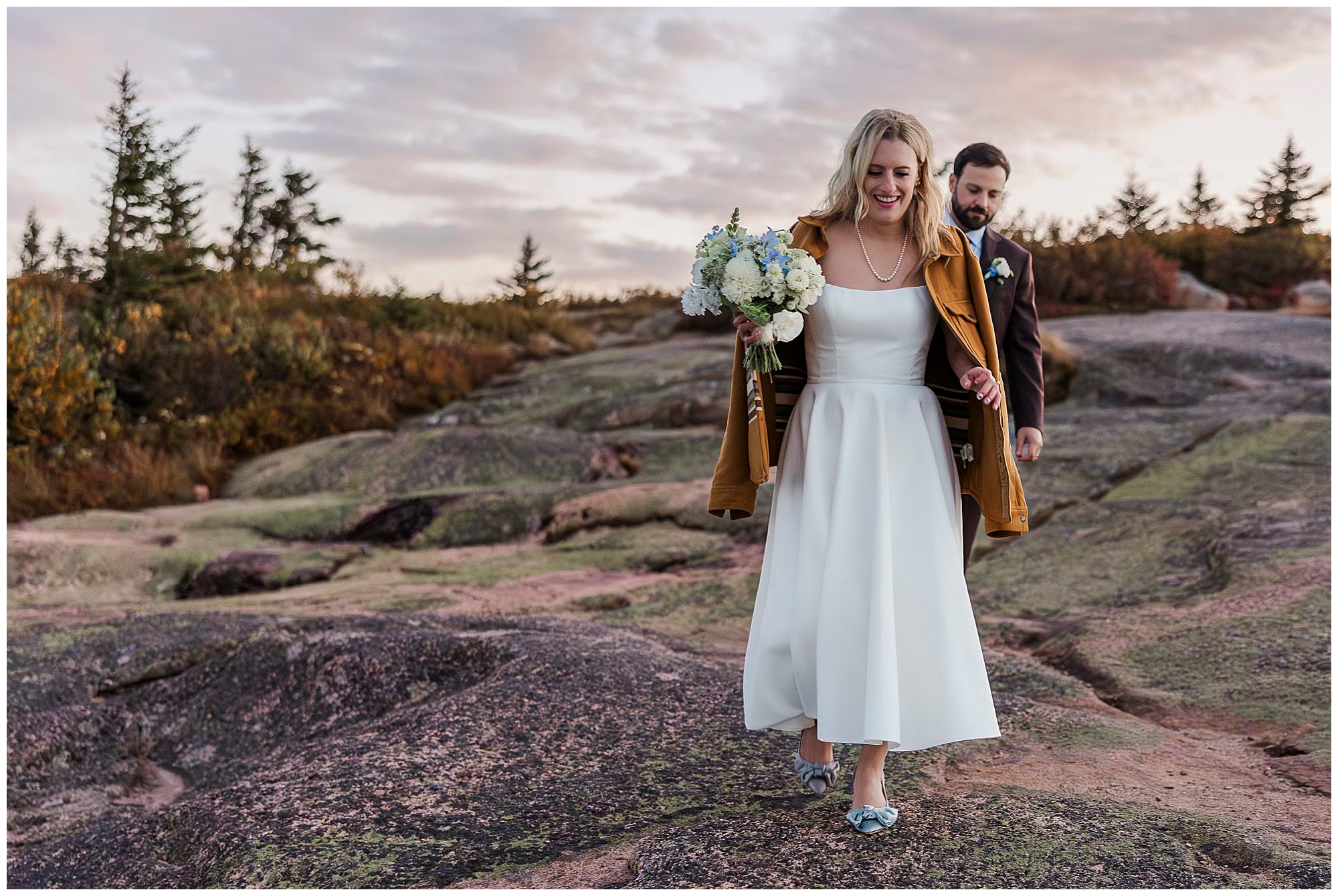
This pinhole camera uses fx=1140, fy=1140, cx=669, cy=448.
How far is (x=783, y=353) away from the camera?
12.8ft

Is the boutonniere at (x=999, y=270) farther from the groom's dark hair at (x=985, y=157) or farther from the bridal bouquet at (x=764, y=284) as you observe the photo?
the bridal bouquet at (x=764, y=284)

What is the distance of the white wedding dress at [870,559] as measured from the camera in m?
3.63

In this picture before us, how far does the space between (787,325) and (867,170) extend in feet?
1.95

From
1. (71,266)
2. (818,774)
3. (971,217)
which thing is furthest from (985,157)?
(71,266)

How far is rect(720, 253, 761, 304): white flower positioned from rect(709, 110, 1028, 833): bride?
13 centimetres

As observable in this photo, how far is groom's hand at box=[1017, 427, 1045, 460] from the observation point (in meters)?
3.96

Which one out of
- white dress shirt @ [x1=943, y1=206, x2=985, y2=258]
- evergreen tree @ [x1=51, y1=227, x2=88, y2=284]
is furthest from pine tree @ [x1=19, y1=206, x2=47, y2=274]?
white dress shirt @ [x1=943, y1=206, x2=985, y2=258]

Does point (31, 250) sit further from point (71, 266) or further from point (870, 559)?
point (870, 559)

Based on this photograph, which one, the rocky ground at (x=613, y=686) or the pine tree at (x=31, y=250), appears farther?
the pine tree at (x=31, y=250)

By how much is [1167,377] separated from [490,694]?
31.1 ft

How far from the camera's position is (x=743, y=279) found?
352cm

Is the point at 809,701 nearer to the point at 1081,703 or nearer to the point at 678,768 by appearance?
the point at 678,768

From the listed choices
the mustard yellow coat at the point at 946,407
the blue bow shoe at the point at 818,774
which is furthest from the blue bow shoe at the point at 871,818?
the mustard yellow coat at the point at 946,407

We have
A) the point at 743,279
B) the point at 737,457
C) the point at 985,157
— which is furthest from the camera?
the point at 985,157
